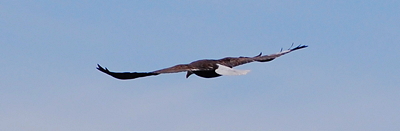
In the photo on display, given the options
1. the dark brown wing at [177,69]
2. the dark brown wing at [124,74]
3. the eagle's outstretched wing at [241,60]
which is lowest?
the dark brown wing at [124,74]

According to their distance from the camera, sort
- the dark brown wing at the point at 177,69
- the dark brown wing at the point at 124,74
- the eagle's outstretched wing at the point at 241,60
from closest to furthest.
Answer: the dark brown wing at the point at 124,74 < the dark brown wing at the point at 177,69 < the eagle's outstretched wing at the point at 241,60

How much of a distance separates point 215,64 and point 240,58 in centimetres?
171

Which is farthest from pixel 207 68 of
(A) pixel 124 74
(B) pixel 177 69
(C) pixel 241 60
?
(A) pixel 124 74

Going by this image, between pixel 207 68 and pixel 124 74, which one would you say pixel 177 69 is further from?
pixel 124 74

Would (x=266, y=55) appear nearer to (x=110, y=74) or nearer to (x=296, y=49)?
(x=296, y=49)

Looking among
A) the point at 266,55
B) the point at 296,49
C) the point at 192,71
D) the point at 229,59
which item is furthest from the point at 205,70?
the point at 296,49

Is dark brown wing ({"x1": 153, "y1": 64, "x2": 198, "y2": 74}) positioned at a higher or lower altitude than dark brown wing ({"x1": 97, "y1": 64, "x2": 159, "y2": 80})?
higher

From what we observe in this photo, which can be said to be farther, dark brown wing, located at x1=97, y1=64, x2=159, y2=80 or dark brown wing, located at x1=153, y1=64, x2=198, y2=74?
dark brown wing, located at x1=153, y1=64, x2=198, y2=74

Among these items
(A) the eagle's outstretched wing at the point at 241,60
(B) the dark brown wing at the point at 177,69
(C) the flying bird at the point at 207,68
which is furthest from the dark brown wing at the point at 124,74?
(A) the eagle's outstretched wing at the point at 241,60

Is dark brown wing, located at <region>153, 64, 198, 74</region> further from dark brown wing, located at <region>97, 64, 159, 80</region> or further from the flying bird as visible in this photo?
dark brown wing, located at <region>97, 64, 159, 80</region>

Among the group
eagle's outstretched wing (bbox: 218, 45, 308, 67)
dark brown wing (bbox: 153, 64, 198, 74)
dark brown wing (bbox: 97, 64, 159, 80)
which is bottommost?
dark brown wing (bbox: 97, 64, 159, 80)

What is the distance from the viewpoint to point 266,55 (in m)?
21.8

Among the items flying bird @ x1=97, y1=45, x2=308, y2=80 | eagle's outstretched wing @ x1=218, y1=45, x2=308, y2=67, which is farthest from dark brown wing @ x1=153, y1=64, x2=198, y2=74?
eagle's outstretched wing @ x1=218, y1=45, x2=308, y2=67

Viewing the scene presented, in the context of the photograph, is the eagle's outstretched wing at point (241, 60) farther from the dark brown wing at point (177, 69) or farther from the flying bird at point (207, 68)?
the dark brown wing at point (177, 69)
